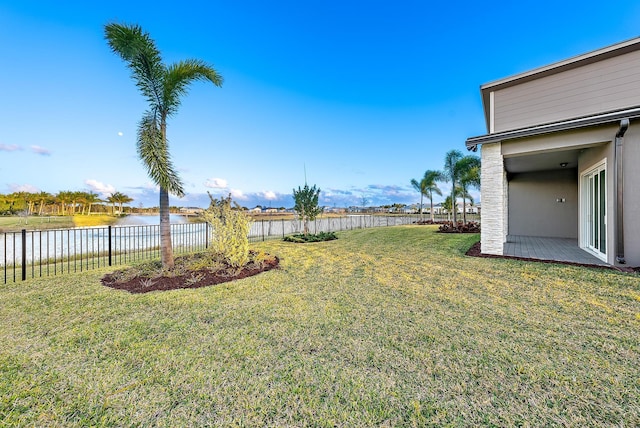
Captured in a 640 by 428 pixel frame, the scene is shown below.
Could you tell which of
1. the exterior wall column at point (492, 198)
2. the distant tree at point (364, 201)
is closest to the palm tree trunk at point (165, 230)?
the exterior wall column at point (492, 198)

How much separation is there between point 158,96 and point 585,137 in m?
9.76

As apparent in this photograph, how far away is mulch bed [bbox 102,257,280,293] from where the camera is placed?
466 centimetres

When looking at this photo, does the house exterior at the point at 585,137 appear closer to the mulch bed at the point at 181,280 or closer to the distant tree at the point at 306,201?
the mulch bed at the point at 181,280

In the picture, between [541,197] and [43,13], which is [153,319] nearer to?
[43,13]

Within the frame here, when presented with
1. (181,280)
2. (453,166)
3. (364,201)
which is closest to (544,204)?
(453,166)

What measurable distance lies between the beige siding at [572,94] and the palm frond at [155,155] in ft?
29.3

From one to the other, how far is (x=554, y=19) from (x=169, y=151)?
1448cm

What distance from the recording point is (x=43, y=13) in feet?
25.5

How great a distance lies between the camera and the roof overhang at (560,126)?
17.5 feet

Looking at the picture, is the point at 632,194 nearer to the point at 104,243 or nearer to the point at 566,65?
the point at 566,65

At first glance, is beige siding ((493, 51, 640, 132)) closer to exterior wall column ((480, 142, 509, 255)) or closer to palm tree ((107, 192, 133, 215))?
exterior wall column ((480, 142, 509, 255))

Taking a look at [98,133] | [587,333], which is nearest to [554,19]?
[587,333]

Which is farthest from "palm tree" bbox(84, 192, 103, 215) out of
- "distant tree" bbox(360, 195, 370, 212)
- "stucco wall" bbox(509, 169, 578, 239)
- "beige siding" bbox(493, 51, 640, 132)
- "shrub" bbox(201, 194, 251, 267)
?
"stucco wall" bbox(509, 169, 578, 239)

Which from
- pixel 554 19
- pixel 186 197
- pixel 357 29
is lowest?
pixel 186 197
